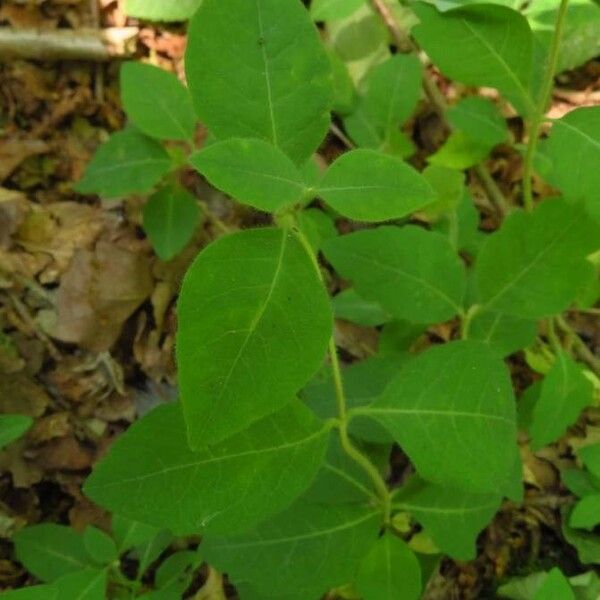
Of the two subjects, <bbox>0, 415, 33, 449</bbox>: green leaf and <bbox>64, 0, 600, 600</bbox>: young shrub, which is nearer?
<bbox>64, 0, 600, 600</bbox>: young shrub

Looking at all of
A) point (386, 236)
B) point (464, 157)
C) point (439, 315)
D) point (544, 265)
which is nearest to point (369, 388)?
point (439, 315)

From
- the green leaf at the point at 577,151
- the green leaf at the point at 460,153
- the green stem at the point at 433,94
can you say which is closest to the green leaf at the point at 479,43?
the green leaf at the point at 577,151

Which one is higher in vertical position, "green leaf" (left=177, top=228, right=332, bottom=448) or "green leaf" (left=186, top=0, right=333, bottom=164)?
"green leaf" (left=186, top=0, right=333, bottom=164)

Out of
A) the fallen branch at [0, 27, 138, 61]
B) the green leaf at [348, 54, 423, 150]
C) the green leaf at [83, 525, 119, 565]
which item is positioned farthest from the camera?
the fallen branch at [0, 27, 138, 61]

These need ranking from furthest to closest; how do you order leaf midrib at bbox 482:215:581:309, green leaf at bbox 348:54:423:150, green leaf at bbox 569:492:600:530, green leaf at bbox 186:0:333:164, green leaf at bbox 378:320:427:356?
green leaf at bbox 348:54:423:150 → green leaf at bbox 378:320:427:356 → green leaf at bbox 569:492:600:530 → leaf midrib at bbox 482:215:581:309 → green leaf at bbox 186:0:333:164

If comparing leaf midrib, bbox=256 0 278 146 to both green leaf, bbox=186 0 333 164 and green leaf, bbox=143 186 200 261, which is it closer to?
green leaf, bbox=186 0 333 164

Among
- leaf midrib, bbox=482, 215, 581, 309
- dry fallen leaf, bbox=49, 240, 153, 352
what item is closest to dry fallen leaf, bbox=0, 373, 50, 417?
dry fallen leaf, bbox=49, 240, 153, 352

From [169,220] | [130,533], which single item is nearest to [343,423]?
[130,533]
